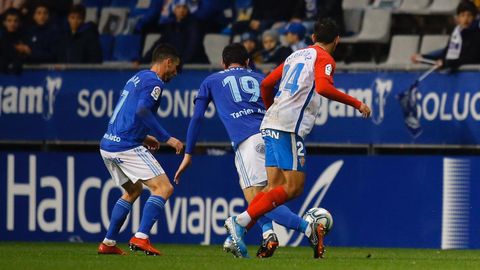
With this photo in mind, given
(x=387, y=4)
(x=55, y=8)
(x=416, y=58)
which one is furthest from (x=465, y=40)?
(x=55, y=8)

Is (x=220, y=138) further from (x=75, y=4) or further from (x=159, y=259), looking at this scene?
(x=159, y=259)

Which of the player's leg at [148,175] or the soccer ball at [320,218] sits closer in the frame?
the soccer ball at [320,218]

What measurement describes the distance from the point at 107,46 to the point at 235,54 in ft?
23.6

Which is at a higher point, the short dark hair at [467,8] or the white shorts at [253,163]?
the short dark hair at [467,8]

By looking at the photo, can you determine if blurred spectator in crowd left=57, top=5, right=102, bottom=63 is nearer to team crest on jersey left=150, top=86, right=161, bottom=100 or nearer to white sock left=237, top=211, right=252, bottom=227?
team crest on jersey left=150, top=86, right=161, bottom=100

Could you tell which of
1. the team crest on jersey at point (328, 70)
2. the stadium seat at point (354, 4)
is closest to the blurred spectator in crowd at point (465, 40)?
the stadium seat at point (354, 4)

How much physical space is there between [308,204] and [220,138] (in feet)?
4.49

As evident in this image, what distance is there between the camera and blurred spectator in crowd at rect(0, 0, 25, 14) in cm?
2097

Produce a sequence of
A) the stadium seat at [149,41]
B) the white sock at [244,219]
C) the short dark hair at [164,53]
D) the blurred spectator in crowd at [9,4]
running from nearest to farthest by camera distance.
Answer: the white sock at [244,219]
the short dark hair at [164,53]
the stadium seat at [149,41]
the blurred spectator in crowd at [9,4]

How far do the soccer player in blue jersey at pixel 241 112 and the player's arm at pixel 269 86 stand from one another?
0.45m

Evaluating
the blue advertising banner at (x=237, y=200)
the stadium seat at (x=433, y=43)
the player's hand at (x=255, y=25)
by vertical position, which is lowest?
the blue advertising banner at (x=237, y=200)

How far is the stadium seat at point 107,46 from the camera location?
2006 centimetres

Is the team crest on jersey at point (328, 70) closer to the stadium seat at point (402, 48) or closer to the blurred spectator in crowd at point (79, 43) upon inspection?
the stadium seat at point (402, 48)

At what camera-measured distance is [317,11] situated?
738 inches
